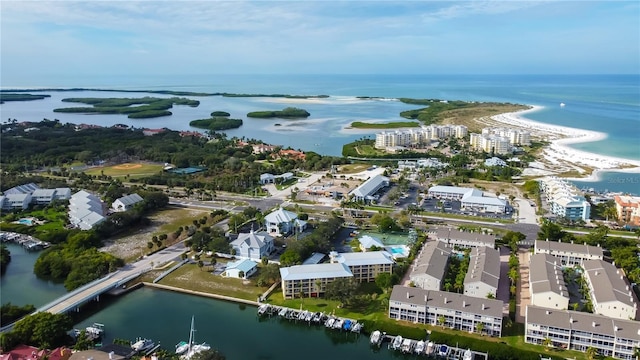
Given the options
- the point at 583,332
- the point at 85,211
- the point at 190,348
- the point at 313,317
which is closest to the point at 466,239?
the point at 583,332

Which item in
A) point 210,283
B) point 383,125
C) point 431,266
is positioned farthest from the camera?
point 383,125

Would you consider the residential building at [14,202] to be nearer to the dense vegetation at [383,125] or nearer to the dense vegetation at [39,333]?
the dense vegetation at [39,333]

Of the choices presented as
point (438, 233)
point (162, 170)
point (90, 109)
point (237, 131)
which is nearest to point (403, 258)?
point (438, 233)

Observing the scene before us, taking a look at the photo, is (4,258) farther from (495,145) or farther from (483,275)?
(495,145)

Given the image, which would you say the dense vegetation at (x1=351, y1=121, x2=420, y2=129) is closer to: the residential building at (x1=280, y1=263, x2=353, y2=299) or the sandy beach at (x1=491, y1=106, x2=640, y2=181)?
the sandy beach at (x1=491, y1=106, x2=640, y2=181)

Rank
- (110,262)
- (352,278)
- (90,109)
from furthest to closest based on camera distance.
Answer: (90,109)
(110,262)
(352,278)

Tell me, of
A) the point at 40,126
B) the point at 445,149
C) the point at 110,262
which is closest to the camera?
the point at 110,262

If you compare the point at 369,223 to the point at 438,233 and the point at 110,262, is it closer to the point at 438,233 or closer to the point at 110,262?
the point at 438,233
